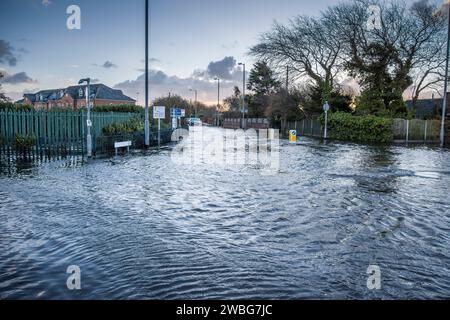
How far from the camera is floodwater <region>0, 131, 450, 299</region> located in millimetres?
4332

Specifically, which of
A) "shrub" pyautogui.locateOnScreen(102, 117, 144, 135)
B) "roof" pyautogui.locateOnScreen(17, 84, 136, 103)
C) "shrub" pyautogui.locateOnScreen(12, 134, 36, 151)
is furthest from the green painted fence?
"roof" pyautogui.locateOnScreen(17, 84, 136, 103)

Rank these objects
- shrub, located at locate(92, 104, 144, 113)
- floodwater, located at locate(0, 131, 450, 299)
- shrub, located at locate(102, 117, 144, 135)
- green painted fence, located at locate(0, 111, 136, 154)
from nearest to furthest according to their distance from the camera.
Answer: floodwater, located at locate(0, 131, 450, 299), green painted fence, located at locate(0, 111, 136, 154), shrub, located at locate(102, 117, 144, 135), shrub, located at locate(92, 104, 144, 113)

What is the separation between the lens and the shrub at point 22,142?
1795 cm

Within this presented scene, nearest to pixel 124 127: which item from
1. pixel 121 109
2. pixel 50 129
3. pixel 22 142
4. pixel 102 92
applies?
pixel 50 129

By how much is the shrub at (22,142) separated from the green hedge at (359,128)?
84.3 ft

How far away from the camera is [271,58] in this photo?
42.7 metres

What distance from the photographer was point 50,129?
66.9ft

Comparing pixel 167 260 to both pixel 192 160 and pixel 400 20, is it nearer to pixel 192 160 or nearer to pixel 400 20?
pixel 192 160

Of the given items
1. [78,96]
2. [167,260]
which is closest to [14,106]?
[167,260]

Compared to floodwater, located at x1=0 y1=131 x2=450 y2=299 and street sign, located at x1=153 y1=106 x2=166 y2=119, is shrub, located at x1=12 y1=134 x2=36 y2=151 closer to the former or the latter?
floodwater, located at x1=0 y1=131 x2=450 y2=299

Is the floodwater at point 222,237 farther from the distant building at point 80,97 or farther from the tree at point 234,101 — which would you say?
the tree at point 234,101

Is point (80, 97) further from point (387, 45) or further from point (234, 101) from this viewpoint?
point (387, 45)

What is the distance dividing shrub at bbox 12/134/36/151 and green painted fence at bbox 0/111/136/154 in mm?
238
